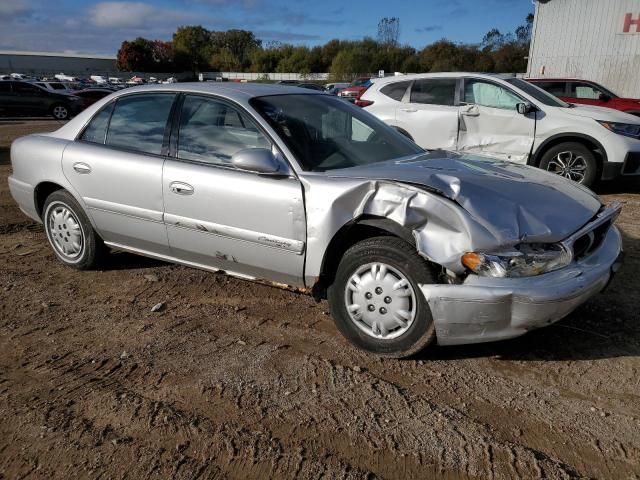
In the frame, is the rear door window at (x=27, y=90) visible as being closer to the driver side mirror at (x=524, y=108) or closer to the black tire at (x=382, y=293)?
the driver side mirror at (x=524, y=108)

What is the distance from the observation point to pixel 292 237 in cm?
335

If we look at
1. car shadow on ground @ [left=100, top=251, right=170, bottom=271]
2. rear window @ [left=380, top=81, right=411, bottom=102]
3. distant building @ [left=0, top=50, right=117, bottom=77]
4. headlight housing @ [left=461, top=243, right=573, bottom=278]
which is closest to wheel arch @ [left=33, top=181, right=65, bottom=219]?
car shadow on ground @ [left=100, top=251, right=170, bottom=271]

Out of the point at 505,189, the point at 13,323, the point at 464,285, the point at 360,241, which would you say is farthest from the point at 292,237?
the point at 13,323

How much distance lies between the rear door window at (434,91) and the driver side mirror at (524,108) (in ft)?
3.35

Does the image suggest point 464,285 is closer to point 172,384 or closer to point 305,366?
point 305,366

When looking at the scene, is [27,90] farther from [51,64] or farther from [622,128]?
[51,64]

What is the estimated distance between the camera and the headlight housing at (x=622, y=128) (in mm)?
7308

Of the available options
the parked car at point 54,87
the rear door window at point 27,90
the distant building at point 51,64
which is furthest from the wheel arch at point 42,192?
the distant building at point 51,64

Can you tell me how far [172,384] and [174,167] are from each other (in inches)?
61.8

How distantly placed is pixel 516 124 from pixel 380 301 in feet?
18.2

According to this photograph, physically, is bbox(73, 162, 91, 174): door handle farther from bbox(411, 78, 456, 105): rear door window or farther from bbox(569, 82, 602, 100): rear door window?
bbox(569, 82, 602, 100): rear door window

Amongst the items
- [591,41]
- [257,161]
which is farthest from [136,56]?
[257,161]

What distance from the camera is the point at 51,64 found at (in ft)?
321

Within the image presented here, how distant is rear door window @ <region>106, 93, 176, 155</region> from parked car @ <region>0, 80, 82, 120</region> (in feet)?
67.6
